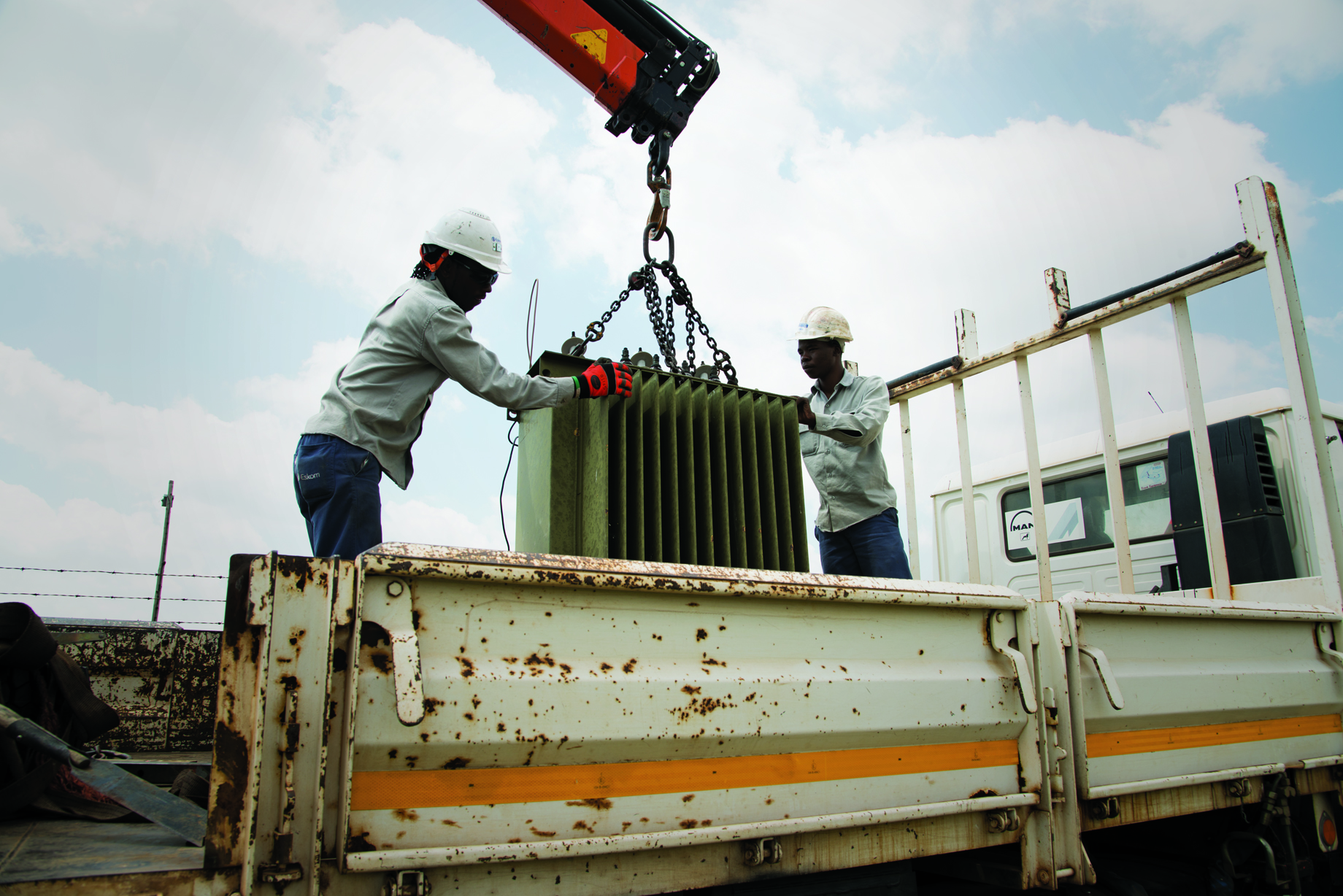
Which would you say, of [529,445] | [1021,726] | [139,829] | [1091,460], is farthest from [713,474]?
[1091,460]

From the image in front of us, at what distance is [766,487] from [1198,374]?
1645mm

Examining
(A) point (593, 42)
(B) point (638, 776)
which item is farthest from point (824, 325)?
(B) point (638, 776)

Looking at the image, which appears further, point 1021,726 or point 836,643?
point 1021,726

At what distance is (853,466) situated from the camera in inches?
133

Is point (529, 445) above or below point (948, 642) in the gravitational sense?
above

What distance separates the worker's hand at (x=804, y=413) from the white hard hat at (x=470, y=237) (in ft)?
3.70

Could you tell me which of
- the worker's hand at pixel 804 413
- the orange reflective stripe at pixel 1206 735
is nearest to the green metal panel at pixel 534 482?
the worker's hand at pixel 804 413

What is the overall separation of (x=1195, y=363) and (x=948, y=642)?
1.74 meters

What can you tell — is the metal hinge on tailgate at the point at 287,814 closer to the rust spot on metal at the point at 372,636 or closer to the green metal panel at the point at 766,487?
the rust spot on metal at the point at 372,636

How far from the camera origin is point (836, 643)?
1.71 m

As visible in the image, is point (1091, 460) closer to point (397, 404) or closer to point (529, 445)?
point (529, 445)

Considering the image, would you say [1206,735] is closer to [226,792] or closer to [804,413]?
[804,413]

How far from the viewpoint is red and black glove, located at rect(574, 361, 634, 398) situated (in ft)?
7.68

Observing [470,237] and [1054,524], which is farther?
[1054,524]
